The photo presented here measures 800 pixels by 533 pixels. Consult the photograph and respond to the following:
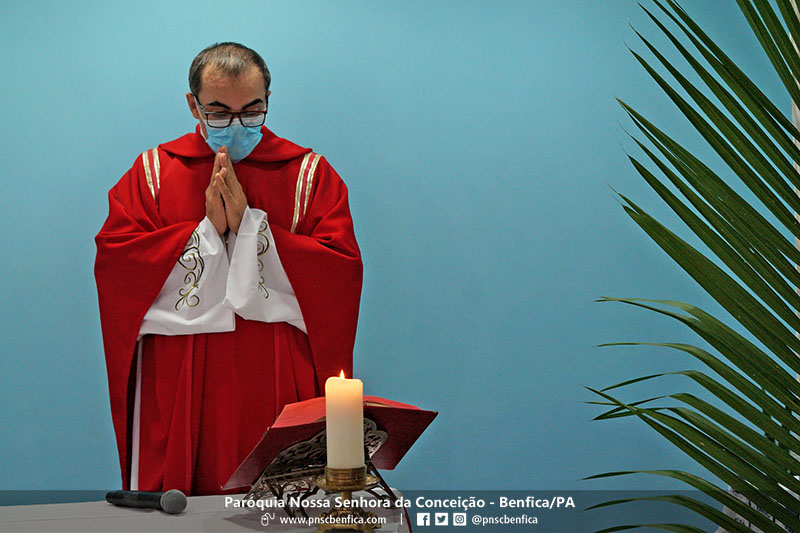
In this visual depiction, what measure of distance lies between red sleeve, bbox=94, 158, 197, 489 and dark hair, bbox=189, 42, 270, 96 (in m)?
0.42

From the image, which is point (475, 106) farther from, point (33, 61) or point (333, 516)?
point (333, 516)

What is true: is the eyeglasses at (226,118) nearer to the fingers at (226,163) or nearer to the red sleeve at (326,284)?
the fingers at (226,163)

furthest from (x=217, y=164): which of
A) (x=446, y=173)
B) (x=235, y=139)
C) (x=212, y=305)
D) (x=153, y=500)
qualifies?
(x=446, y=173)

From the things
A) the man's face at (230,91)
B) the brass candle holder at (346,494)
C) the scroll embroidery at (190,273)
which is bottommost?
the brass candle holder at (346,494)

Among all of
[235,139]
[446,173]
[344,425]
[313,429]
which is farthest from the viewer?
[446,173]

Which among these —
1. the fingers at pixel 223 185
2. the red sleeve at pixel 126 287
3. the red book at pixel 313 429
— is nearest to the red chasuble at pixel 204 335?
the red sleeve at pixel 126 287

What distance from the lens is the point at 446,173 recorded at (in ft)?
12.6

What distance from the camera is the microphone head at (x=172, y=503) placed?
4.43ft

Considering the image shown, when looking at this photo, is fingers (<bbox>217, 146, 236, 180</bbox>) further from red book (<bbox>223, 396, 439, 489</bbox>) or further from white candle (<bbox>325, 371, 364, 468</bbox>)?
white candle (<bbox>325, 371, 364, 468</bbox>)

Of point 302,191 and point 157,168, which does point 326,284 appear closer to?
point 302,191

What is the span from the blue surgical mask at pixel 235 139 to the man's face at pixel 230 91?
54 mm

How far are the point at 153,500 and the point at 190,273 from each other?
92 centimetres

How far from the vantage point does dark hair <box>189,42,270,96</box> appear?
2.20 meters

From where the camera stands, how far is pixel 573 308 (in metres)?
3.82
